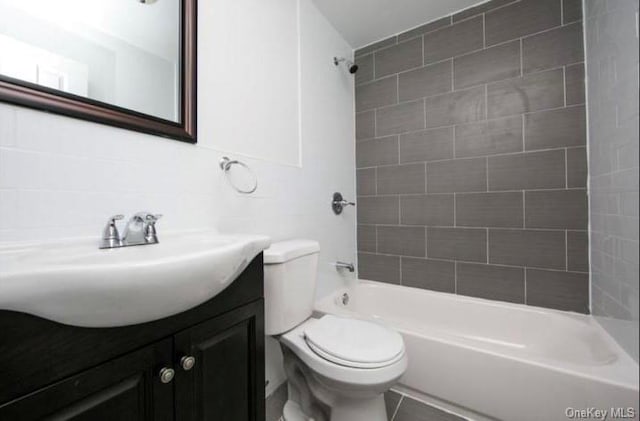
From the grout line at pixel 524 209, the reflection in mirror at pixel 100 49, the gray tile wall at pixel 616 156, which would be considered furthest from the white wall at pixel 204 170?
the gray tile wall at pixel 616 156

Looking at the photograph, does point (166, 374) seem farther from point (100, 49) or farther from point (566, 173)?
point (566, 173)

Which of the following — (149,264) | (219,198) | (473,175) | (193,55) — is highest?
(193,55)

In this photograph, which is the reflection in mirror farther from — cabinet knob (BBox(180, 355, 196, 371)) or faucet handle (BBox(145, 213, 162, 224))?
cabinet knob (BBox(180, 355, 196, 371))

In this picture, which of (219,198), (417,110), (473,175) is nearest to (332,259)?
(219,198)

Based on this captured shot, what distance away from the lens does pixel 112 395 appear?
0.55 metres

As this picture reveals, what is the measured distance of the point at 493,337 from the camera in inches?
65.5

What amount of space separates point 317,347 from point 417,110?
5.61 feet

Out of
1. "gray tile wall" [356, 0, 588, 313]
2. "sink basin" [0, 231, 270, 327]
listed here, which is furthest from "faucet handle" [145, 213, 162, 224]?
"gray tile wall" [356, 0, 588, 313]

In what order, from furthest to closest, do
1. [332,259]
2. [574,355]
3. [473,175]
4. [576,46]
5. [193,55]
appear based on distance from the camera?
1. [332,259]
2. [473,175]
3. [576,46]
4. [574,355]
5. [193,55]

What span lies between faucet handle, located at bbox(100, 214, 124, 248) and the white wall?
27mm

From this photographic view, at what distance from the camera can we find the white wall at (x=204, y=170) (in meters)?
0.69

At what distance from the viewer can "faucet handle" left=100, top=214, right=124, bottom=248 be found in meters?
0.79

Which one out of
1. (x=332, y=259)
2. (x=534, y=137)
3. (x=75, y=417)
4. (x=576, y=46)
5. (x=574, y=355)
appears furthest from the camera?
(x=332, y=259)

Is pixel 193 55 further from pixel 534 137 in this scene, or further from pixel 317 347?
pixel 534 137
